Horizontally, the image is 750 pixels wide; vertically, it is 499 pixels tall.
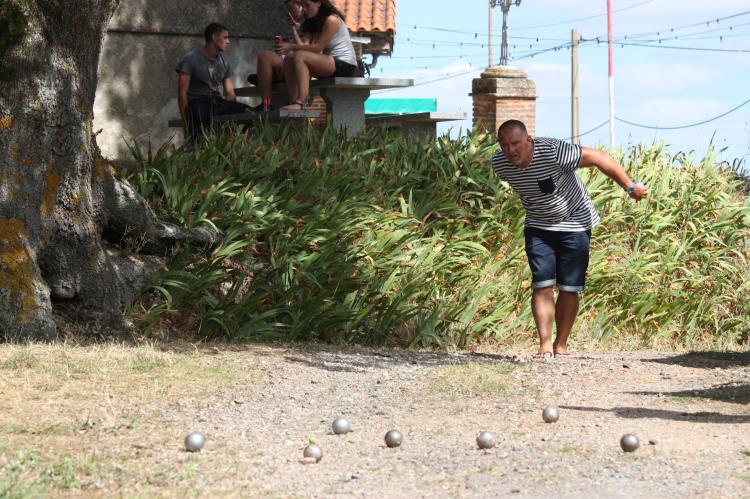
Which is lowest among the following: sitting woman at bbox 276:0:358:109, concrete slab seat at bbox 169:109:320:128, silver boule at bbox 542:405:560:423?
silver boule at bbox 542:405:560:423

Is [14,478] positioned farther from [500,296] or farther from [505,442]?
[500,296]

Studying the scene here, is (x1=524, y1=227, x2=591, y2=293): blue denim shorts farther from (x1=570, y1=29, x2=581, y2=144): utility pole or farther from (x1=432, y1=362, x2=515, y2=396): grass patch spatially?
(x1=570, y1=29, x2=581, y2=144): utility pole

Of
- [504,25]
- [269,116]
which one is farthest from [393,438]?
[504,25]

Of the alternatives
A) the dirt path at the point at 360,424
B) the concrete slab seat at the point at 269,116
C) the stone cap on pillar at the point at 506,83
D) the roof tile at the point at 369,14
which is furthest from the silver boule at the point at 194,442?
the stone cap on pillar at the point at 506,83

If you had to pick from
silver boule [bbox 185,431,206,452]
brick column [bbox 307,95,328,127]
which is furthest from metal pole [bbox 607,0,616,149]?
silver boule [bbox 185,431,206,452]

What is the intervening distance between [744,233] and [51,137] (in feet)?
24.3

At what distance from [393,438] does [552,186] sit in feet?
11.0

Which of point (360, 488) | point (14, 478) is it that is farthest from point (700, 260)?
point (14, 478)

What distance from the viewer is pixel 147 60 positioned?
46.1 feet

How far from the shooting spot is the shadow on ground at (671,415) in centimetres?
607

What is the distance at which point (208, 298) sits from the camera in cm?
907

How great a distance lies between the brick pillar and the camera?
72.2ft

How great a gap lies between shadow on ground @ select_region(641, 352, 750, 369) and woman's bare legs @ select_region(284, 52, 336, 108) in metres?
4.97

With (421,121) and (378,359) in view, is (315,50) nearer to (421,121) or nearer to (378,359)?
(421,121)
